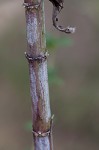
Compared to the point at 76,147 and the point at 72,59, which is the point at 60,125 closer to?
the point at 76,147

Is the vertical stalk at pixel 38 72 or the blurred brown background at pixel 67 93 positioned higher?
the vertical stalk at pixel 38 72

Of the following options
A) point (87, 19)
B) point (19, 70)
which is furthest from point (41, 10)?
point (87, 19)

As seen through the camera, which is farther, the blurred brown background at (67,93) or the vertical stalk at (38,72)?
the blurred brown background at (67,93)

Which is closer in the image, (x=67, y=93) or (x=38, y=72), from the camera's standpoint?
(x=38, y=72)

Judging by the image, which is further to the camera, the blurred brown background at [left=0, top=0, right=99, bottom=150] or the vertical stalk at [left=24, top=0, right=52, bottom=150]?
the blurred brown background at [left=0, top=0, right=99, bottom=150]

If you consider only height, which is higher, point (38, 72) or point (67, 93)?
point (38, 72)
